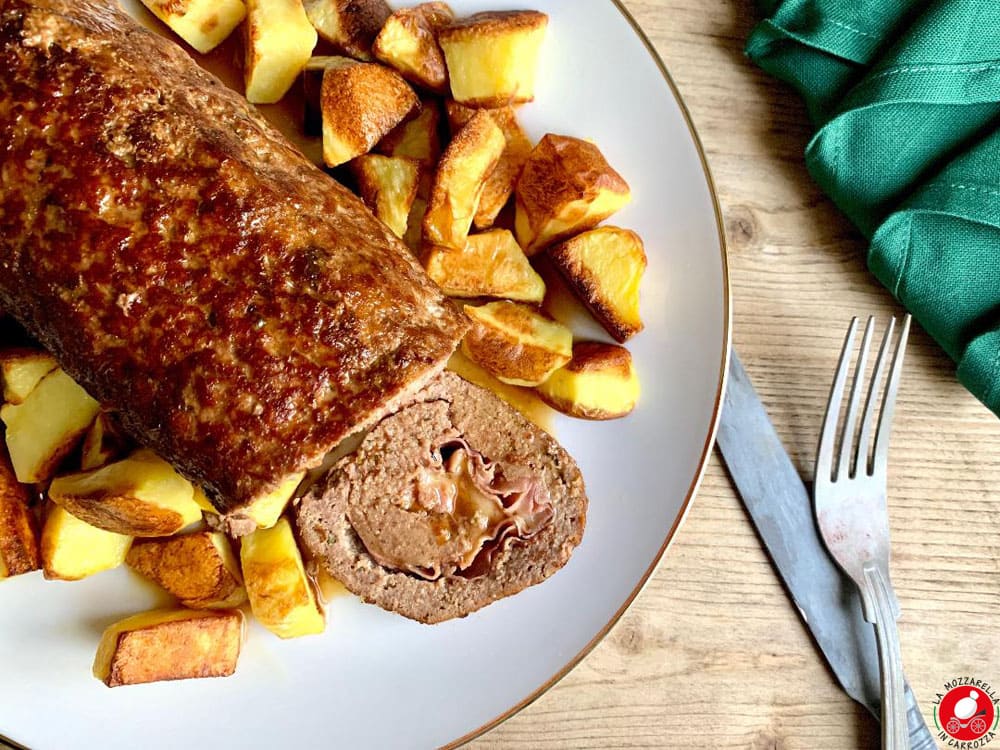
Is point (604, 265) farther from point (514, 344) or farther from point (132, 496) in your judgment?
point (132, 496)

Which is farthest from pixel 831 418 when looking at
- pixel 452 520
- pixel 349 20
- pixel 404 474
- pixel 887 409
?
pixel 349 20

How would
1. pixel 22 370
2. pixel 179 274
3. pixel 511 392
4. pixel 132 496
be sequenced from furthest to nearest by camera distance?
pixel 511 392 < pixel 22 370 < pixel 132 496 < pixel 179 274

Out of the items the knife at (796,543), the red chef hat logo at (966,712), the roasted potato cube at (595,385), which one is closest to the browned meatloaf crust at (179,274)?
the roasted potato cube at (595,385)

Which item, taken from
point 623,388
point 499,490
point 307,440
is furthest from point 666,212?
point 307,440

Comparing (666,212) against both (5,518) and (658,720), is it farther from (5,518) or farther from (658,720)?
(5,518)

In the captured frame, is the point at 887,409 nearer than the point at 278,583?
No

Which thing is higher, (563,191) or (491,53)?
(491,53)

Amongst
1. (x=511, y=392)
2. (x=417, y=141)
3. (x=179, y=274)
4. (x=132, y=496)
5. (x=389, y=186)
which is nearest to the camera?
(x=179, y=274)

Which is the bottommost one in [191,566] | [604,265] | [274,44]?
[191,566]
